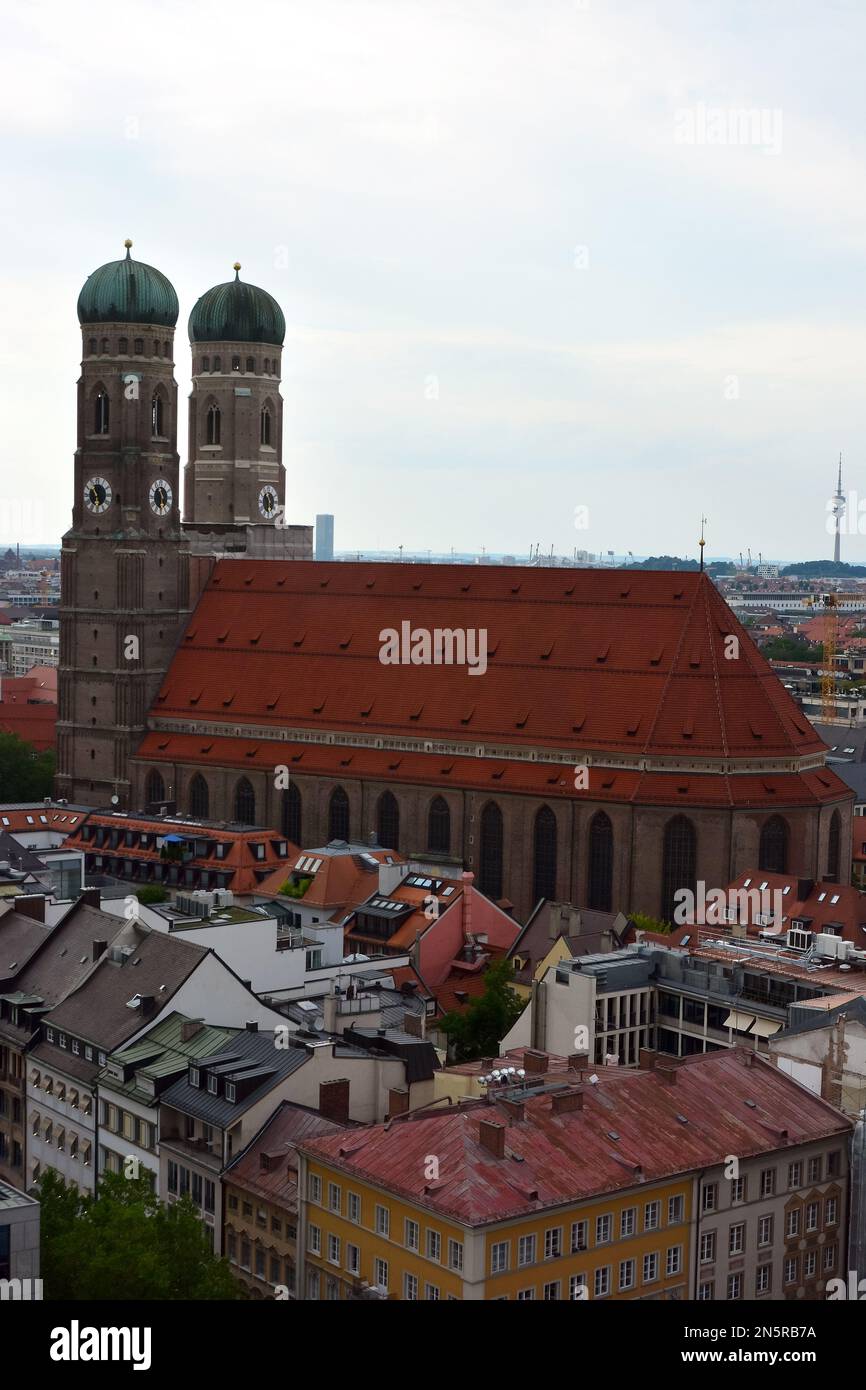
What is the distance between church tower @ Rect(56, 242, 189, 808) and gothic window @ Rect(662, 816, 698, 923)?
33709mm

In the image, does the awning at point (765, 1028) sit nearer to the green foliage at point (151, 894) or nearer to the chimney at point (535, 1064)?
the chimney at point (535, 1064)

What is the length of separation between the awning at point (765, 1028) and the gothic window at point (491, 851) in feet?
122

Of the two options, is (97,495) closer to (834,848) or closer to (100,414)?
(100,414)

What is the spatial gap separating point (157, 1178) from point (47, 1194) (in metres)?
8.85

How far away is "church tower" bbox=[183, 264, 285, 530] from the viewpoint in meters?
131

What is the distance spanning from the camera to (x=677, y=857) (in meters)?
97.9

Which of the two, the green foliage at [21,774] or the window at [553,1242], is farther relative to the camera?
the green foliage at [21,774]

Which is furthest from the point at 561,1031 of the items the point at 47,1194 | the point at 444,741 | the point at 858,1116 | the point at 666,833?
the point at 444,741

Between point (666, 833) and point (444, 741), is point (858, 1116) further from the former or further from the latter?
point (444, 741)

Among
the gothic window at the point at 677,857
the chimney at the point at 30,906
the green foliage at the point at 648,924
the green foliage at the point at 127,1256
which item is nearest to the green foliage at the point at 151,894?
the chimney at the point at 30,906

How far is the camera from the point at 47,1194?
160ft

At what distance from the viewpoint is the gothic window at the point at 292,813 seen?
111 metres

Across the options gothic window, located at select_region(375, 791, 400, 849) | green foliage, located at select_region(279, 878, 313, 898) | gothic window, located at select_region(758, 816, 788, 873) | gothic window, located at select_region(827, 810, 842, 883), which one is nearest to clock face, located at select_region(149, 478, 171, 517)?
gothic window, located at select_region(375, 791, 400, 849)

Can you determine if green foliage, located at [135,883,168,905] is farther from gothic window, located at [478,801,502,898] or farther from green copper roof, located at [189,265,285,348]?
green copper roof, located at [189,265,285,348]
